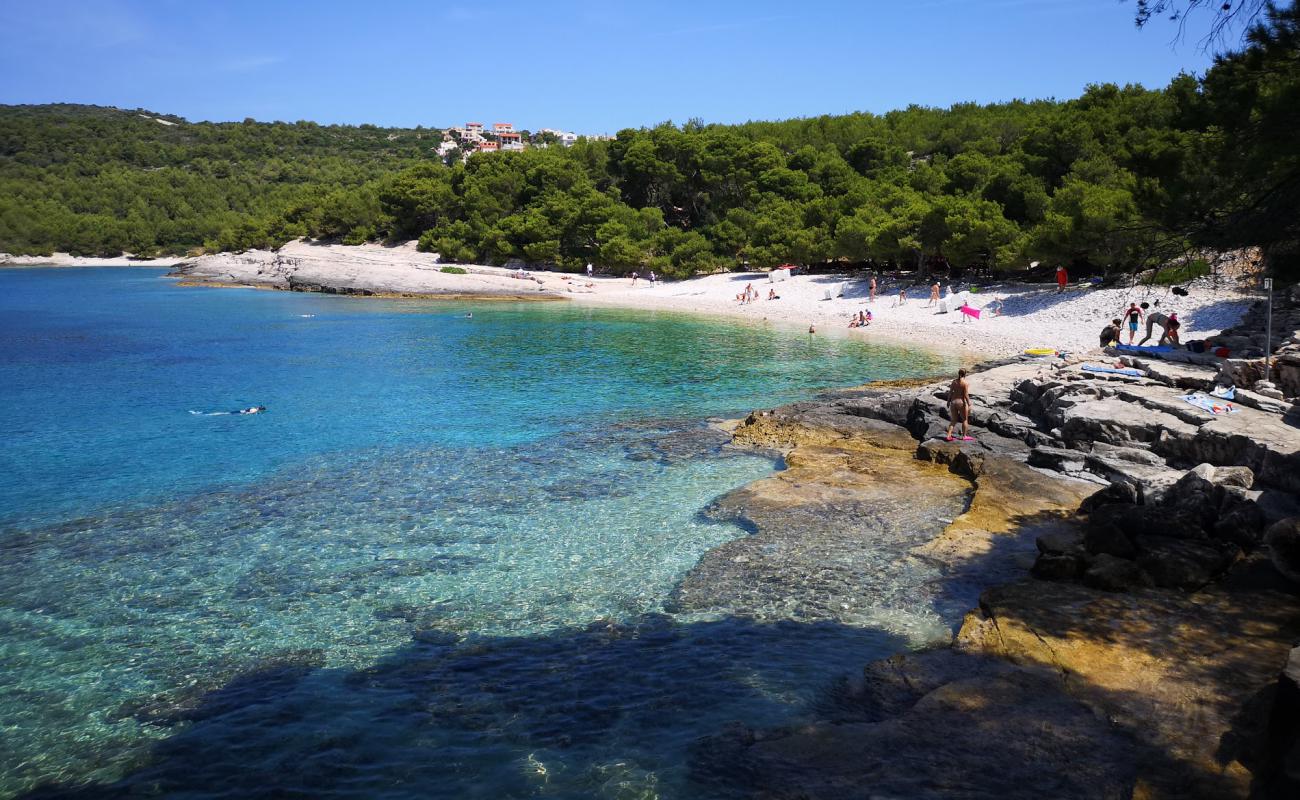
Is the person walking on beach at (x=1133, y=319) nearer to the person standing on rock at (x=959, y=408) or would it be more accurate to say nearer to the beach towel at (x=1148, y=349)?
the beach towel at (x=1148, y=349)

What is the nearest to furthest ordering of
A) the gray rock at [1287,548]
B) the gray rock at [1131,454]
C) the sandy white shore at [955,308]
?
1. the gray rock at [1287,548]
2. the gray rock at [1131,454]
3. the sandy white shore at [955,308]

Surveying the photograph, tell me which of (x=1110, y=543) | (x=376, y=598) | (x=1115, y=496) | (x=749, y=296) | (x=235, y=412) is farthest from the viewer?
(x=749, y=296)

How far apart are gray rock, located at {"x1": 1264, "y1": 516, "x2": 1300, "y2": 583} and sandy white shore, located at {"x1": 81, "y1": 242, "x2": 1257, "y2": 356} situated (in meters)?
23.1

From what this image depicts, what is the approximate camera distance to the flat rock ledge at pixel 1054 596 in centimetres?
600

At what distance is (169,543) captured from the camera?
12477 millimetres

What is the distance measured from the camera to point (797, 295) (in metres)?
50.8

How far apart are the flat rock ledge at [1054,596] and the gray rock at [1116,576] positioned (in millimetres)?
20

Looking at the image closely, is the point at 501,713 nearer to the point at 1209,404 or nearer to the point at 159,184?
the point at 1209,404

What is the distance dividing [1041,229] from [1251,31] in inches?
1181

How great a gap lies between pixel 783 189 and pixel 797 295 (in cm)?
1837

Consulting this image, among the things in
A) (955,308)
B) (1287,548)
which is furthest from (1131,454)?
(955,308)

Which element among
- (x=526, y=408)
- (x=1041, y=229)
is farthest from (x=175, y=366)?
(x=1041, y=229)

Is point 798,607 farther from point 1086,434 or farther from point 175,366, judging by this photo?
point 175,366

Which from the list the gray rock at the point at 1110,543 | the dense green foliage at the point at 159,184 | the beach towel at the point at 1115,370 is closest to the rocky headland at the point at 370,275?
the dense green foliage at the point at 159,184
